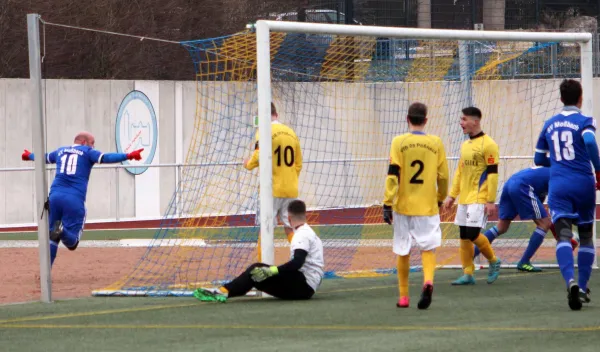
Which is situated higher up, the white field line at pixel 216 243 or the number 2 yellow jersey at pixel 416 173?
the number 2 yellow jersey at pixel 416 173

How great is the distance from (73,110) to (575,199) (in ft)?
55.7

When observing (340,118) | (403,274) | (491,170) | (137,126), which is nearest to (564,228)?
(403,274)

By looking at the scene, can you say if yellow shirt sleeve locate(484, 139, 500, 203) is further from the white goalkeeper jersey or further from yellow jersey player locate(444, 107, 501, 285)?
the white goalkeeper jersey

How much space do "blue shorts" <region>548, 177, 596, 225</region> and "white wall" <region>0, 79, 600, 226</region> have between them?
4.83m

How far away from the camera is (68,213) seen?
14.1m

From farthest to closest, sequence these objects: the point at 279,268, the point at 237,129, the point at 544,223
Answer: the point at 237,129 → the point at 544,223 → the point at 279,268

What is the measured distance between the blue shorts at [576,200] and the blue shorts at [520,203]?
3.36 metres

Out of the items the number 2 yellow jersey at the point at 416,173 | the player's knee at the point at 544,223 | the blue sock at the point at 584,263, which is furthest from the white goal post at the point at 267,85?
the blue sock at the point at 584,263

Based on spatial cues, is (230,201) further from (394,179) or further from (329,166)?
(394,179)

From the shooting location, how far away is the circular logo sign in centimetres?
2656

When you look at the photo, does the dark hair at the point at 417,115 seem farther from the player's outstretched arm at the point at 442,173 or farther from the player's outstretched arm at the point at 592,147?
the player's outstretched arm at the point at 592,147

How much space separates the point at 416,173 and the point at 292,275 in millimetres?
1575

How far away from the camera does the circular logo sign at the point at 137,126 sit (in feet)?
87.1

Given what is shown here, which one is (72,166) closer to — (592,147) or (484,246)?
(484,246)
